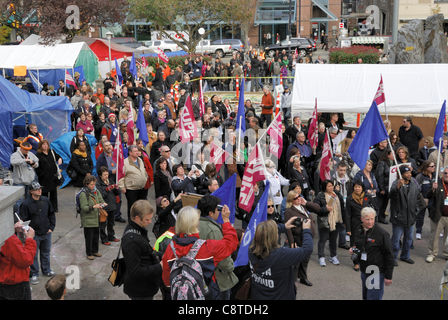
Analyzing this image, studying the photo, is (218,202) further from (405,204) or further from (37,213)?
(405,204)

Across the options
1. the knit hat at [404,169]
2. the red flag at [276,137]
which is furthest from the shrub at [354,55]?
the knit hat at [404,169]

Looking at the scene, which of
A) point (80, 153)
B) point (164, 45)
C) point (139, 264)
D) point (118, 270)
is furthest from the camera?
point (164, 45)

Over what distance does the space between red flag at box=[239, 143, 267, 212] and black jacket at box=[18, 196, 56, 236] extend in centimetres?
298

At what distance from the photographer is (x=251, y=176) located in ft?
26.3

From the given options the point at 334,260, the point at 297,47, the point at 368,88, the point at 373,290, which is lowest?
the point at 334,260

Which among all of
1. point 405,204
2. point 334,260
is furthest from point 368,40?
point 334,260

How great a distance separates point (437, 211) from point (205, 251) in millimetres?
A: 5462

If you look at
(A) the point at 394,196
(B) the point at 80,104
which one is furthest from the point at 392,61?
(A) the point at 394,196

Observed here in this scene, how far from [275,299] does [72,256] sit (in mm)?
4847

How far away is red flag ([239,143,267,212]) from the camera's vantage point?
7.95 m

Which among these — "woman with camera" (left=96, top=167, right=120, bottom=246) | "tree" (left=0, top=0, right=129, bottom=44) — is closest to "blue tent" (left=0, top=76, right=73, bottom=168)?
"woman with camera" (left=96, top=167, right=120, bottom=246)

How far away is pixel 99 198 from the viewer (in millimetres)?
8352

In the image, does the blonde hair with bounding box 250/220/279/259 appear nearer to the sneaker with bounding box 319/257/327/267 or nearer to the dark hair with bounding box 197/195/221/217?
the dark hair with bounding box 197/195/221/217

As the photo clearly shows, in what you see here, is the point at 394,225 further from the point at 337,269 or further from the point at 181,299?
the point at 181,299
